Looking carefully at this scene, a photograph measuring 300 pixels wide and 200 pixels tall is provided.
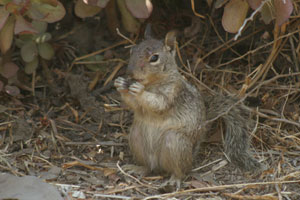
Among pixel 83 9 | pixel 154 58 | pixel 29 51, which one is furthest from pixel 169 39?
pixel 29 51

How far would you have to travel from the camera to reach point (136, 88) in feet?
12.0

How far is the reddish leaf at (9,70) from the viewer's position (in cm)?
438

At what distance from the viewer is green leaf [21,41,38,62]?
14.4 feet

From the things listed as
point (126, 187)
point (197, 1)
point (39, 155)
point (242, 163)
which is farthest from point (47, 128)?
point (197, 1)

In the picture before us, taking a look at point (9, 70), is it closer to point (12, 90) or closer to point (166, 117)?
point (12, 90)

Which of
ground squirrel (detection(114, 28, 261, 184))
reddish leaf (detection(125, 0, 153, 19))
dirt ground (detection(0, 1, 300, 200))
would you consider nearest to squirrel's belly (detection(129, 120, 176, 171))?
ground squirrel (detection(114, 28, 261, 184))

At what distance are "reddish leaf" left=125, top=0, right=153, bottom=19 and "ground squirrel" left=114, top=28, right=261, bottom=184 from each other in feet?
0.51

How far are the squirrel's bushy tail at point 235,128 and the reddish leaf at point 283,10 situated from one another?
75 cm

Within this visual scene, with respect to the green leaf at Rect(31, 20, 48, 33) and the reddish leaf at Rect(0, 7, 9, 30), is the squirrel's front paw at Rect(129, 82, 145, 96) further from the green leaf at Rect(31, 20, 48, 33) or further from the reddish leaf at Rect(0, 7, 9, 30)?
the green leaf at Rect(31, 20, 48, 33)

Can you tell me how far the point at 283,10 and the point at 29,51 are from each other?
2251mm

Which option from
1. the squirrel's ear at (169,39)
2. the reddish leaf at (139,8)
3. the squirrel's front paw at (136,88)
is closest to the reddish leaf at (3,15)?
the reddish leaf at (139,8)

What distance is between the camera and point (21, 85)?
15.3 feet

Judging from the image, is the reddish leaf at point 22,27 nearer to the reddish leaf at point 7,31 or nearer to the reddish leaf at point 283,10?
the reddish leaf at point 7,31

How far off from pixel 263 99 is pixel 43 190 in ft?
7.29
